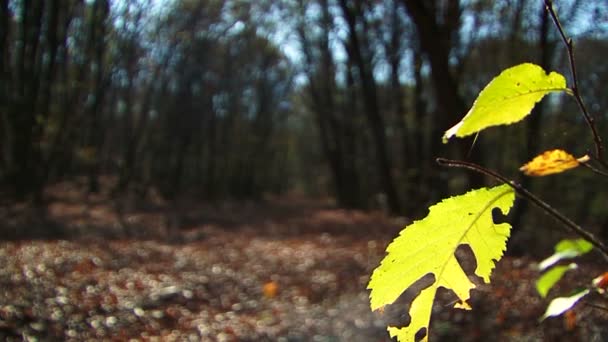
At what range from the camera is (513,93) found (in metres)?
0.65

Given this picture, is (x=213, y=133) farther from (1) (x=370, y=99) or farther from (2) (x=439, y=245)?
(2) (x=439, y=245)

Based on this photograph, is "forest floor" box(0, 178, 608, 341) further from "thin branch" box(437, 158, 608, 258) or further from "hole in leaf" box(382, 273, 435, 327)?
"thin branch" box(437, 158, 608, 258)

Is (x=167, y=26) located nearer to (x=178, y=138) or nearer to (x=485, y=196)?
(x=178, y=138)

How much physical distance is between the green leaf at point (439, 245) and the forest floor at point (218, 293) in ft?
6.20

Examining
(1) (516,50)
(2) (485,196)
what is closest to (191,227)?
(1) (516,50)

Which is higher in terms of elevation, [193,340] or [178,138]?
[178,138]

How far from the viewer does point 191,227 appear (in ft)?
46.1

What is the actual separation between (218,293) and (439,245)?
6.26 m

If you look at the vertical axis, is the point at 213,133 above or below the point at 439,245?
above

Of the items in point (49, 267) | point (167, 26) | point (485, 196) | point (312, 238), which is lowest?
point (312, 238)

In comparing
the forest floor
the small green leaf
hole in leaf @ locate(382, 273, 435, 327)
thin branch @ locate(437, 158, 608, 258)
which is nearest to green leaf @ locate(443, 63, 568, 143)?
thin branch @ locate(437, 158, 608, 258)

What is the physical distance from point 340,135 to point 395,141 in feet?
20.0

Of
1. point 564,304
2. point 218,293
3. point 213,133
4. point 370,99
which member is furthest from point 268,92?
point 564,304

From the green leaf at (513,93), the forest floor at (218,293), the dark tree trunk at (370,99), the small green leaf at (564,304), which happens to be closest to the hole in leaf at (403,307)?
the forest floor at (218,293)
